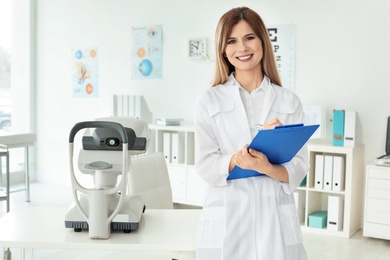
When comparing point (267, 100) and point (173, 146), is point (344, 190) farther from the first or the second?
point (267, 100)

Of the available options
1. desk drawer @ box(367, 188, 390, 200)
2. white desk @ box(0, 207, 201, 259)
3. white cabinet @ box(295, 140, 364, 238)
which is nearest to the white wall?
white cabinet @ box(295, 140, 364, 238)

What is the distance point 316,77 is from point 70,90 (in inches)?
126

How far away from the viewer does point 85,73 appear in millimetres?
6430

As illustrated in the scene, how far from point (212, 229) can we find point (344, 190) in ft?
10.1

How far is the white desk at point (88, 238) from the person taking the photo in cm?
197

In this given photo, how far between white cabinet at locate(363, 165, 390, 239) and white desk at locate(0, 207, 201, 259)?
7.80 ft

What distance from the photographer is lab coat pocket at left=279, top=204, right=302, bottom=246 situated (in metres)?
1.71

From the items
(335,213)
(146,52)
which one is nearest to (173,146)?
(146,52)

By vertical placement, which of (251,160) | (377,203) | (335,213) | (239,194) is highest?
(251,160)

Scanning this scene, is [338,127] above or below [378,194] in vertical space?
above

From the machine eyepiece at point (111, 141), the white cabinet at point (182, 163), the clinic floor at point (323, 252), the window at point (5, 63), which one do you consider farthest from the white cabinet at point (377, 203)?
the window at point (5, 63)

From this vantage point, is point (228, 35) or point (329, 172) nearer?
point (228, 35)

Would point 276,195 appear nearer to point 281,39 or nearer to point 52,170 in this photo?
point 281,39

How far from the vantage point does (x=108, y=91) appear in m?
6.25
